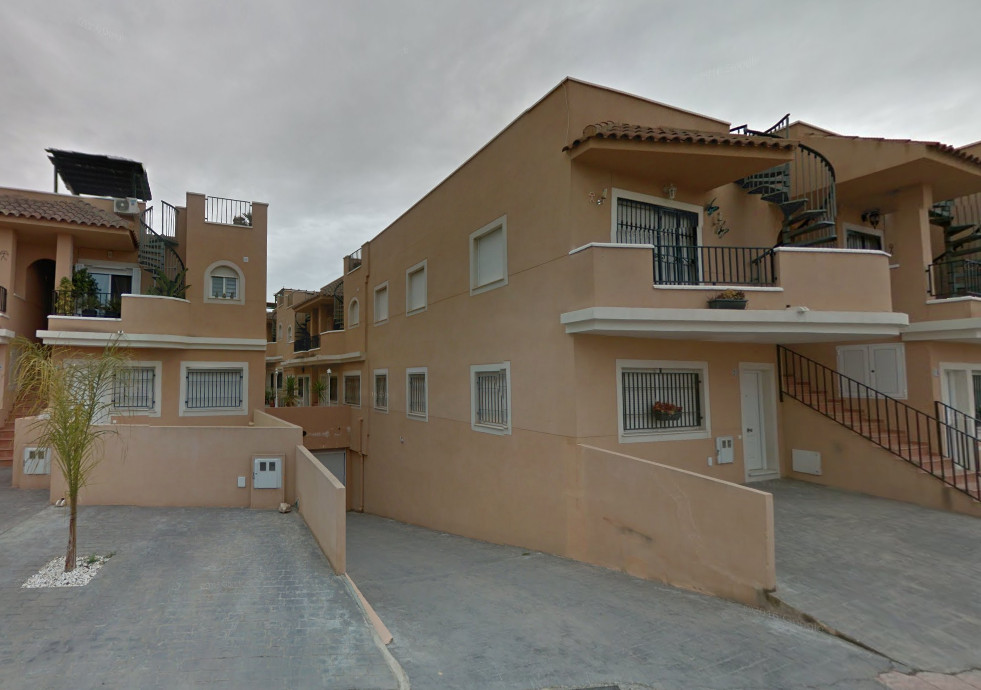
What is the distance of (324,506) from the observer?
697 cm

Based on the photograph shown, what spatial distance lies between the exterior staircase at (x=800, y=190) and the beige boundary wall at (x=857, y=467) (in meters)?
3.78

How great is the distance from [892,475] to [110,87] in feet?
58.9

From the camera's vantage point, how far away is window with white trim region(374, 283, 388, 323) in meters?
16.3

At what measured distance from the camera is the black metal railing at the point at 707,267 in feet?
29.3

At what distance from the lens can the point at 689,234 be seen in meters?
9.59

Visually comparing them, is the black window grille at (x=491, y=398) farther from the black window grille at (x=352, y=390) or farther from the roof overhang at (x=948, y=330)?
the roof overhang at (x=948, y=330)

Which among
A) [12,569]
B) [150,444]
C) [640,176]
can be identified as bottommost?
[12,569]

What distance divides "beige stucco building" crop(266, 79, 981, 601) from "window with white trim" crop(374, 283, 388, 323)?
3.43m

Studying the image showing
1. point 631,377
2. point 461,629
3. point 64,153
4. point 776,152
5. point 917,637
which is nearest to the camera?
point 917,637

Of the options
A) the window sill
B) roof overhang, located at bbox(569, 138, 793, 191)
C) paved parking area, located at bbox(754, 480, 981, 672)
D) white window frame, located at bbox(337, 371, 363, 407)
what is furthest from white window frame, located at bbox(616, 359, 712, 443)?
→ white window frame, located at bbox(337, 371, 363, 407)

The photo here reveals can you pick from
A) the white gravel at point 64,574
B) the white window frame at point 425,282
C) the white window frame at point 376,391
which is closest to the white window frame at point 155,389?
the white window frame at point 376,391

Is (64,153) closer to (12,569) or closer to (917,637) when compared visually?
(12,569)

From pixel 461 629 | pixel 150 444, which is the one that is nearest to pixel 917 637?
pixel 461 629

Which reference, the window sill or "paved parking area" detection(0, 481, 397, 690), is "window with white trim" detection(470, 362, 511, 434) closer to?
the window sill
